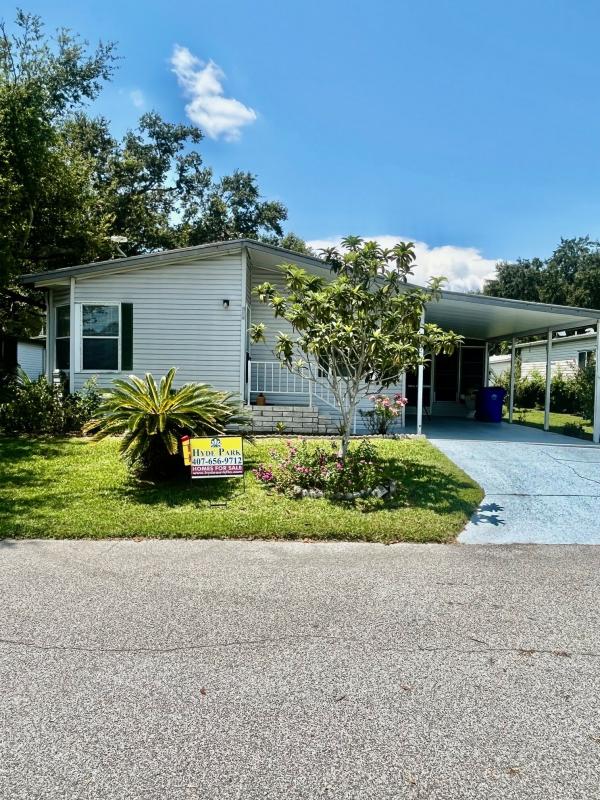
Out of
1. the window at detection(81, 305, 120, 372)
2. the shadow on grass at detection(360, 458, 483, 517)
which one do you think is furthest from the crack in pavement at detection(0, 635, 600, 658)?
the window at detection(81, 305, 120, 372)

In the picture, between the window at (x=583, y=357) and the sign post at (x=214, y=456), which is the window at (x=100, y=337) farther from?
the window at (x=583, y=357)

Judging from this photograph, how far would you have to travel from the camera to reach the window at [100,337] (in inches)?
457

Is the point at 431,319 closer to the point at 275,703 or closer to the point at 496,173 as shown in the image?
the point at 496,173

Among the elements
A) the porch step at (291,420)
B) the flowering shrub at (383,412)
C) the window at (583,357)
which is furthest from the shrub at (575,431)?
the window at (583,357)

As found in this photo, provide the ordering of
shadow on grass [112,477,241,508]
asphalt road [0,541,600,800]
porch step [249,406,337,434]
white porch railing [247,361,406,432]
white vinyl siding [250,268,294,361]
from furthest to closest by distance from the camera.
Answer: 1. white vinyl siding [250,268,294,361]
2. white porch railing [247,361,406,432]
3. porch step [249,406,337,434]
4. shadow on grass [112,477,241,508]
5. asphalt road [0,541,600,800]

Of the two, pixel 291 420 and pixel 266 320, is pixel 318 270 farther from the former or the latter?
pixel 291 420

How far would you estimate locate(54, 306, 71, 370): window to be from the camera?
12255 mm

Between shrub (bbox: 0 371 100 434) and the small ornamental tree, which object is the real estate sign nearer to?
the small ornamental tree

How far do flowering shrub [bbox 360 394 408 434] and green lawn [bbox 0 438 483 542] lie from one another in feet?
5.59

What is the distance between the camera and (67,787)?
6.50 ft

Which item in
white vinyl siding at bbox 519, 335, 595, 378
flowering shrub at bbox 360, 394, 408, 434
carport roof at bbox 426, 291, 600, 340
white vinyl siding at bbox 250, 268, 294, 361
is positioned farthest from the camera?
white vinyl siding at bbox 519, 335, 595, 378

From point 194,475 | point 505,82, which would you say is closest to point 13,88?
point 505,82

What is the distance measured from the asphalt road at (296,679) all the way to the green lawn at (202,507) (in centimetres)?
78

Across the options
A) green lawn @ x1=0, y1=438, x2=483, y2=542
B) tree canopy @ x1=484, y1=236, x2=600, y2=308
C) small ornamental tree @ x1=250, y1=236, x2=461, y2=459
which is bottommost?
green lawn @ x1=0, y1=438, x2=483, y2=542
